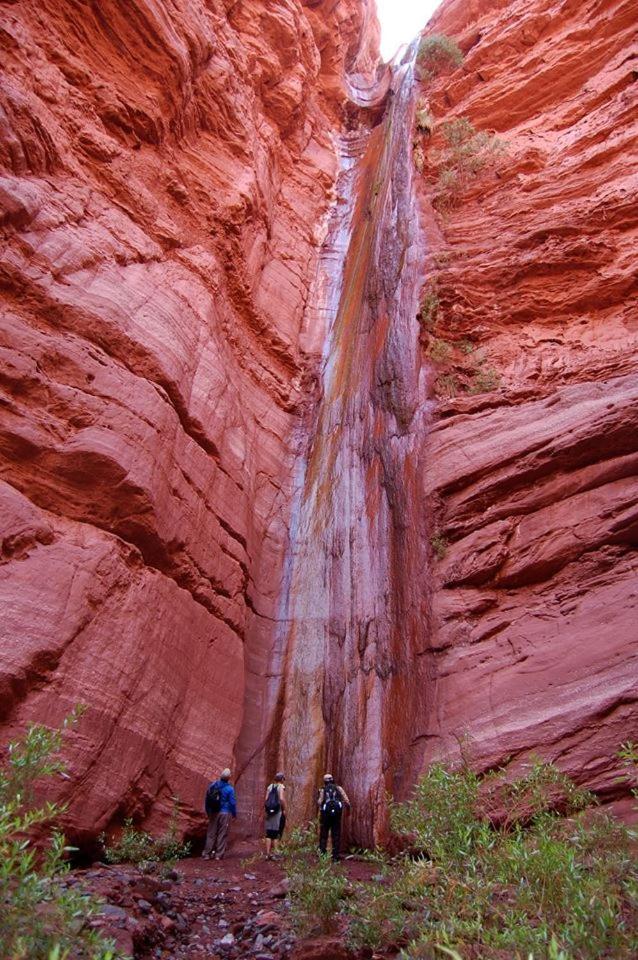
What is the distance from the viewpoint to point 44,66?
12.4m

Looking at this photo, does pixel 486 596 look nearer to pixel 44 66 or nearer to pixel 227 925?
pixel 227 925

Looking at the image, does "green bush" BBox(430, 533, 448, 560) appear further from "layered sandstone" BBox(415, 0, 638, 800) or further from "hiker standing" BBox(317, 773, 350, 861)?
"hiker standing" BBox(317, 773, 350, 861)

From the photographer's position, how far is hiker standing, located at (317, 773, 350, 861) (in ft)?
29.7

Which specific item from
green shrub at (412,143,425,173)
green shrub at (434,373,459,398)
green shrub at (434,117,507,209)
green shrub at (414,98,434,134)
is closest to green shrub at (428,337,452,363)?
green shrub at (434,373,459,398)

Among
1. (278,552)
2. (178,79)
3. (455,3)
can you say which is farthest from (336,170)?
(278,552)

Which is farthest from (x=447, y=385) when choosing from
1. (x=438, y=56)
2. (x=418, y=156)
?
(x=438, y=56)

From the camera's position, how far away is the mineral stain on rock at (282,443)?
335 inches

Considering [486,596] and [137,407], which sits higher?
[137,407]

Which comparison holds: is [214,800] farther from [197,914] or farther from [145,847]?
[197,914]

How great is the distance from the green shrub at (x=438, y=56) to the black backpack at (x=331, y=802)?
80.8ft

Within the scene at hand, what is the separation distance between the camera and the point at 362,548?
12719mm

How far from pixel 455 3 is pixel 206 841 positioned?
31.0 m

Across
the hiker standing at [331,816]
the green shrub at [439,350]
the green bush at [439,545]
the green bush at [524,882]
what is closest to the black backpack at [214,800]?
the hiker standing at [331,816]

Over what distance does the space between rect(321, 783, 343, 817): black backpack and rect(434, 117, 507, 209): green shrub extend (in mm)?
15069
